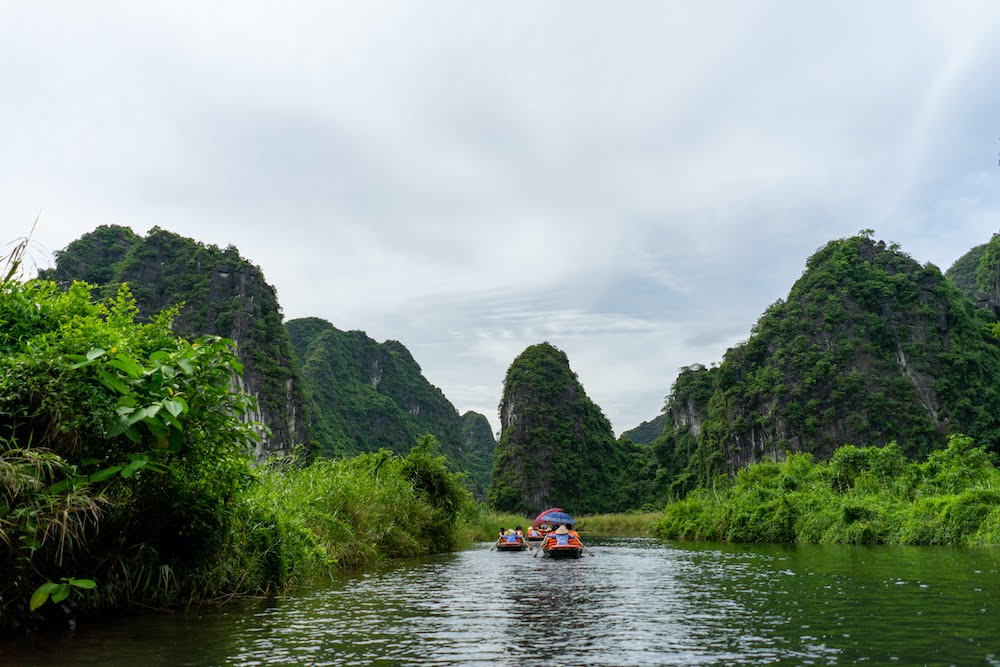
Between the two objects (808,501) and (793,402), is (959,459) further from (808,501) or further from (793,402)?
(793,402)

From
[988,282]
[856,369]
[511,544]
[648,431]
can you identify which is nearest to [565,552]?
[511,544]

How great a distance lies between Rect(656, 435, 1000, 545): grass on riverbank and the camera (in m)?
19.9

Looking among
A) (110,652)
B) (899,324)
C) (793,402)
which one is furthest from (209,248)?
(110,652)

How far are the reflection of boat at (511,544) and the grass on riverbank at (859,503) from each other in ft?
35.6

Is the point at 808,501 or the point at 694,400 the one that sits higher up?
the point at 694,400

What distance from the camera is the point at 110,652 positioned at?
5.60m

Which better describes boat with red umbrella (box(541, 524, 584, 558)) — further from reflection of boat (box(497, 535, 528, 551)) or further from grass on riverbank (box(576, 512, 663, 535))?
grass on riverbank (box(576, 512, 663, 535))

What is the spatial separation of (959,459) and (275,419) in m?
54.6

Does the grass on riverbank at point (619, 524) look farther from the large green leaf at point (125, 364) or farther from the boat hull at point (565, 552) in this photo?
the large green leaf at point (125, 364)

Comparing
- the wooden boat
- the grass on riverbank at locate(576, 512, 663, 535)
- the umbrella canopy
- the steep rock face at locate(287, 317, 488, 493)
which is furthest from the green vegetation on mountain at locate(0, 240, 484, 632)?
the steep rock face at locate(287, 317, 488, 493)

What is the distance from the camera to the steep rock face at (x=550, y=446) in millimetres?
80500

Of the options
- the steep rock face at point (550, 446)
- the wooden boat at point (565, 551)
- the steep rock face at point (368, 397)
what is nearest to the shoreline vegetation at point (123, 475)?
the wooden boat at point (565, 551)

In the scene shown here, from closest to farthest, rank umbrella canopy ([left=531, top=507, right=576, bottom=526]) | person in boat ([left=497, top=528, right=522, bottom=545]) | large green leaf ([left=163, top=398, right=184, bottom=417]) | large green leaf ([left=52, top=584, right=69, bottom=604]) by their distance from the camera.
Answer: large green leaf ([left=52, top=584, right=69, bottom=604]) → large green leaf ([left=163, top=398, right=184, bottom=417]) → person in boat ([left=497, top=528, right=522, bottom=545]) → umbrella canopy ([left=531, top=507, right=576, bottom=526])

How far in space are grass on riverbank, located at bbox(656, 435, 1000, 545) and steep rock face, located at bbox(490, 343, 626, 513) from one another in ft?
143
